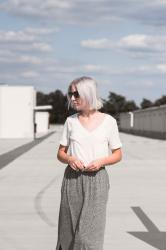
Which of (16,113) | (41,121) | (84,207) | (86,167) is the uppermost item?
(86,167)

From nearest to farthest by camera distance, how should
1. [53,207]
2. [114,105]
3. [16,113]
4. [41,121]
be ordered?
1. [53,207]
2. [16,113]
3. [41,121]
4. [114,105]

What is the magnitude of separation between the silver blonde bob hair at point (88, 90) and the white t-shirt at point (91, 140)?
16 cm

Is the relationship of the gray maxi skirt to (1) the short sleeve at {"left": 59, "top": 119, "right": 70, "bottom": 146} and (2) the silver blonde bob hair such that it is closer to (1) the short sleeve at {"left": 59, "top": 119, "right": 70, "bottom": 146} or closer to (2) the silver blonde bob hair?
(1) the short sleeve at {"left": 59, "top": 119, "right": 70, "bottom": 146}

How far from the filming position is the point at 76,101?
4812mm

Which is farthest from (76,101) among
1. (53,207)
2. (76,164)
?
(53,207)

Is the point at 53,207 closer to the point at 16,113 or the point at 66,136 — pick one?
the point at 66,136

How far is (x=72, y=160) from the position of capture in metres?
4.78

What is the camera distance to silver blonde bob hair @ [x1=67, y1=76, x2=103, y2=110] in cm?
476

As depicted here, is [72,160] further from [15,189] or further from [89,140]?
[15,189]

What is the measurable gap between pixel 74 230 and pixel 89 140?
0.66m

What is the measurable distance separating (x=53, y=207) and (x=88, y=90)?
6.48 metres

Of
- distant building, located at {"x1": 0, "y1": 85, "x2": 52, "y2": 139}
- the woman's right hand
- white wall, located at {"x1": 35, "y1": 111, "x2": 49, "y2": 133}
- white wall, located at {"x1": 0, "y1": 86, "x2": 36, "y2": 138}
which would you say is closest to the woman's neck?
the woman's right hand

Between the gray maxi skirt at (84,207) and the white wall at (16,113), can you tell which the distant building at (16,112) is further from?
the gray maxi skirt at (84,207)

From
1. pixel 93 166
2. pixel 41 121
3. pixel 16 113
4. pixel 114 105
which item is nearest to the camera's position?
pixel 93 166
